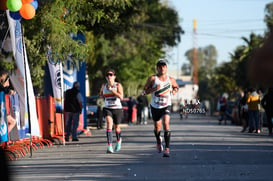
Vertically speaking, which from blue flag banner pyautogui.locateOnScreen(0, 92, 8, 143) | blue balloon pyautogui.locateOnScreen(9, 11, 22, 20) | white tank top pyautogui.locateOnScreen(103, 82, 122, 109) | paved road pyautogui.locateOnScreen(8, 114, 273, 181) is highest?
blue balloon pyautogui.locateOnScreen(9, 11, 22, 20)

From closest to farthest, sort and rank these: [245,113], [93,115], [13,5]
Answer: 1. [13,5]
2. [245,113]
3. [93,115]

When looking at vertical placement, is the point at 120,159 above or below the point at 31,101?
Result: below

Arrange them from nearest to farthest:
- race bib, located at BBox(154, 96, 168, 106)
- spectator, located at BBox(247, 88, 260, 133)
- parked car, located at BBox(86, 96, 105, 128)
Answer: race bib, located at BBox(154, 96, 168, 106) → spectator, located at BBox(247, 88, 260, 133) → parked car, located at BBox(86, 96, 105, 128)

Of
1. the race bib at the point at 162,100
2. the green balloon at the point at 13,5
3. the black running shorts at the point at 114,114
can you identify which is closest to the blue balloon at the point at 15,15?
the green balloon at the point at 13,5

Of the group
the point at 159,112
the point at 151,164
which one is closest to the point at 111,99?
the point at 159,112

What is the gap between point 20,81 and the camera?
15555 millimetres

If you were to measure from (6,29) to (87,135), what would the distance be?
377 inches

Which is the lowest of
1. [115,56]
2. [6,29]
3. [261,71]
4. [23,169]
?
[23,169]

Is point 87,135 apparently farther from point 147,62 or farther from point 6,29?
point 147,62

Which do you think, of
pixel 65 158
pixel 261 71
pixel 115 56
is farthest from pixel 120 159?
pixel 115 56

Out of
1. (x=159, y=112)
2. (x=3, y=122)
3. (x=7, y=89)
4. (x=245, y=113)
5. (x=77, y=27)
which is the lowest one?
(x=3, y=122)

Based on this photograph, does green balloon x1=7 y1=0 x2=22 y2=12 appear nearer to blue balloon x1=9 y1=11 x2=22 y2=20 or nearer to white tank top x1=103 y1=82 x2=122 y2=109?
blue balloon x1=9 y1=11 x2=22 y2=20

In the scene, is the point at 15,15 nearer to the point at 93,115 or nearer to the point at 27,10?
the point at 27,10

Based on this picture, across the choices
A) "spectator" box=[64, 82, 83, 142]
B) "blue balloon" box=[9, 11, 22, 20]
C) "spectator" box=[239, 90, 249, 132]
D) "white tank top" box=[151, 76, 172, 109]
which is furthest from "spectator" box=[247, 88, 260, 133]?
"blue balloon" box=[9, 11, 22, 20]
